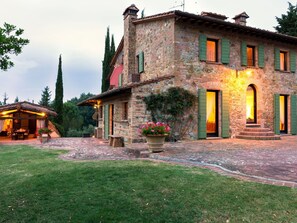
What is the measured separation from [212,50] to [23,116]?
A: 14.3m

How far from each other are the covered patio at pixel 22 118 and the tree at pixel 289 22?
73.9ft

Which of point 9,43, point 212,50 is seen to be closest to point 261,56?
point 212,50

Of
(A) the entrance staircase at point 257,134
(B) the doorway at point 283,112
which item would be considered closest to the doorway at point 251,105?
(A) the entrance staircase at point 257,134

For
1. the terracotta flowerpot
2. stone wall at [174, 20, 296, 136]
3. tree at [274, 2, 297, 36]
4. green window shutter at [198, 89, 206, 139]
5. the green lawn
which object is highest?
tree at [274, 2, 297, 36]

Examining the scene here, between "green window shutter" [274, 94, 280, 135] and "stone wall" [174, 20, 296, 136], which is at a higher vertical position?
"stone wall" [174, 20, 296, 136]

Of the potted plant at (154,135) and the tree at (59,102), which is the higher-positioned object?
the tree at (59,102)

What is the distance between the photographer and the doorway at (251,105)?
1314 centimetres

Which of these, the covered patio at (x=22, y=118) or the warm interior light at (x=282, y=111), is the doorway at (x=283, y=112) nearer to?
the warm interior light at (x=282, y=111)

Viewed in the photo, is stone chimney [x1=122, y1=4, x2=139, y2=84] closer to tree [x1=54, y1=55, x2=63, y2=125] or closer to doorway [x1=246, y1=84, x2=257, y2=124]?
doorway [x1=246, y1=84, x2=257, y2=124]

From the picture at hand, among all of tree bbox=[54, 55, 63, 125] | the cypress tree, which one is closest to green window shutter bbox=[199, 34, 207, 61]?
the cypress tree

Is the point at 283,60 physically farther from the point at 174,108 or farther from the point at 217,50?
the point at 174,108

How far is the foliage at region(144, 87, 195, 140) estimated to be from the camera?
33.9ft

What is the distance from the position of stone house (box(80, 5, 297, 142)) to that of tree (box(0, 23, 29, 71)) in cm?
708

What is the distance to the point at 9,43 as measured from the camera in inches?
107
